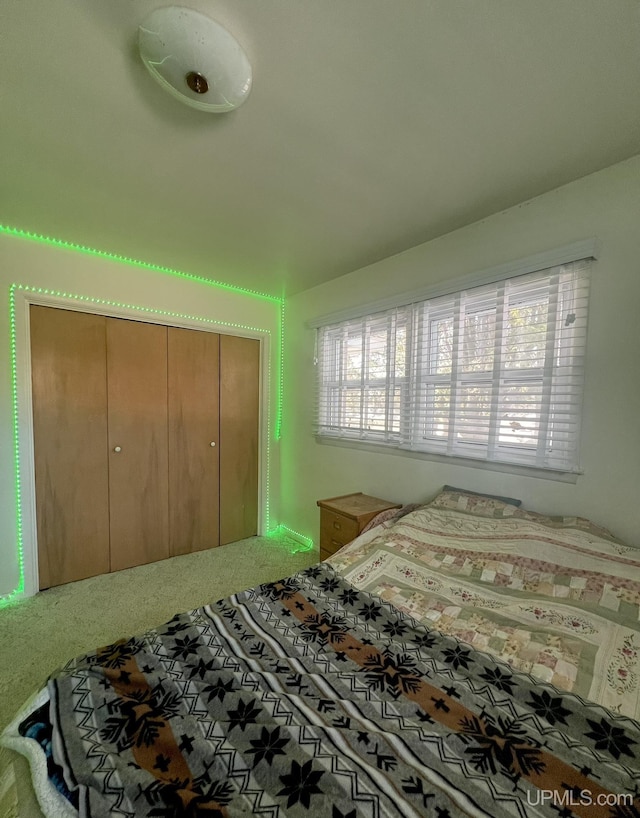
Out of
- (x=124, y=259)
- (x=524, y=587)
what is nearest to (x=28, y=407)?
(x=124, y=259)

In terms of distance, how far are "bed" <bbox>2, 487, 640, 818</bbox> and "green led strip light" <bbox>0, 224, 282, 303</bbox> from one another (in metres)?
2.50

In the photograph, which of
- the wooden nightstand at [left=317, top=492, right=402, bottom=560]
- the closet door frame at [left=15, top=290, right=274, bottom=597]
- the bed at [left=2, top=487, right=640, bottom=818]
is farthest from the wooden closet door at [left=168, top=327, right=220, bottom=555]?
the bed at [left=2, top=487, right=640, bottom=818]

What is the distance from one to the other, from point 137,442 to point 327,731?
2451 millimetres

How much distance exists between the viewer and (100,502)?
8.20ft

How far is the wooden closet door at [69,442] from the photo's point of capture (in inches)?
89.6

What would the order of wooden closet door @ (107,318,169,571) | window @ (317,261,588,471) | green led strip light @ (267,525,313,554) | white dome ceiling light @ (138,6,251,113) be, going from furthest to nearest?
green led strip light @ (267,525,313,554)
wooden closet door @ (107,318,169,571)
window @ (317,261,588,471)
white dome ceiling light @ (138,6,251,113)

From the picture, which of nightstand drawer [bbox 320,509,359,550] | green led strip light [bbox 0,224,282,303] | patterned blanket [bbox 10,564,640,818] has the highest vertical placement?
green led strip light [bbox 0,224,282,303]

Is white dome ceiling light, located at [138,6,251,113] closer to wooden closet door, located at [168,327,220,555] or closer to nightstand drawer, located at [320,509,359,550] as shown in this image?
wooden closet door, located at [168,327,220,555]

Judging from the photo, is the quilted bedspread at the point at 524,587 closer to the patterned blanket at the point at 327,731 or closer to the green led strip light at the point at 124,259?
the patterned blanket at the point at 327,731

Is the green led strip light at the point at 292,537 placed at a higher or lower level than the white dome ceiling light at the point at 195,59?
lower

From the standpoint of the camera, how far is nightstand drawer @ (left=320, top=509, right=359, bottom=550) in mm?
2178

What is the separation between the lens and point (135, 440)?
264cm

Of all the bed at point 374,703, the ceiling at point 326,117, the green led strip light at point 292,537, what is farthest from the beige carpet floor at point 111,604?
the ceiling at point 326,117

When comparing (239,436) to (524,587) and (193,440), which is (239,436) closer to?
(193,440)
